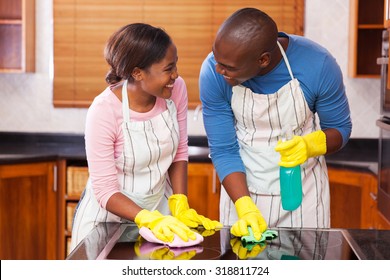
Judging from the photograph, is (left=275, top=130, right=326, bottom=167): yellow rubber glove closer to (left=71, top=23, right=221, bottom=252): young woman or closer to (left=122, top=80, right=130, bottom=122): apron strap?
(left=71, top=23, right=221, bottom=252): young woman

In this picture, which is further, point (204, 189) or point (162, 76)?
point (204, 189)

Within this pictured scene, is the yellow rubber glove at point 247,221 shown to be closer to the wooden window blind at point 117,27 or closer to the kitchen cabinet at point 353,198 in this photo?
the kitchen cabinet at point 353,198

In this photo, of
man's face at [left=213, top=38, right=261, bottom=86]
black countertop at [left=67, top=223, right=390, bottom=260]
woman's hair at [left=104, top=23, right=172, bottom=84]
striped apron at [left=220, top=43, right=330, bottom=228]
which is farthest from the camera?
striped apron at [left=220, top=43, right=330, bottom=228]

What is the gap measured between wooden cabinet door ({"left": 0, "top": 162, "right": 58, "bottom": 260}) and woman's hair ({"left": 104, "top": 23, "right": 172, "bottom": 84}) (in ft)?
5.56

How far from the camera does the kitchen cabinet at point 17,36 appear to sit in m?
3.68

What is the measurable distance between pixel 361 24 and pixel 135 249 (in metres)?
2.40

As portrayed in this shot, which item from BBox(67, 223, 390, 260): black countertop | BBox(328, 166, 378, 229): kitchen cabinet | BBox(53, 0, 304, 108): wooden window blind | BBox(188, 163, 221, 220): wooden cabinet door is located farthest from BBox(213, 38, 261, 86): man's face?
BBox(53, 0, 304, 108): wooden window blind

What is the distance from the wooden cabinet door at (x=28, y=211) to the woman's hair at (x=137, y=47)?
66.7 inches

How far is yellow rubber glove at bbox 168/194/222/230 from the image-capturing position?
66.5 inches

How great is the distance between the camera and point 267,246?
151cm

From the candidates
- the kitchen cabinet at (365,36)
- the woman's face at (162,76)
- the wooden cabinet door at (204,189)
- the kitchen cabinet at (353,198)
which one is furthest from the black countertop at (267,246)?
the kitchen cabinet at (365,36)

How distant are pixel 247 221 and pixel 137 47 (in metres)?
0.54

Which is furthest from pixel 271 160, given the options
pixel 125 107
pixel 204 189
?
pixel 204 189

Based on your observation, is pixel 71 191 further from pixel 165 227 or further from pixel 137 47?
pixel 165 227
